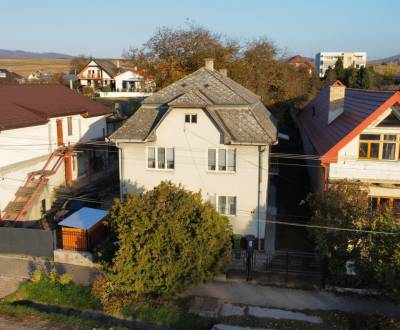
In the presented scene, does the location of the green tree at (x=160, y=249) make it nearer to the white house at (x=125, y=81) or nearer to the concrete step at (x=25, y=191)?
the concrete step at (x=25, y=191)

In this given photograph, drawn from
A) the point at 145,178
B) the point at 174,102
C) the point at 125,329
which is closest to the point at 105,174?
the point at 145,178

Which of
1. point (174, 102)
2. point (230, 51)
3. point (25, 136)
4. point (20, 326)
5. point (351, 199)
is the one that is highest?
point (230, 51)

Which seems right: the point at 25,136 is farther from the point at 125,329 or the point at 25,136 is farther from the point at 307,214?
the point at 307,214

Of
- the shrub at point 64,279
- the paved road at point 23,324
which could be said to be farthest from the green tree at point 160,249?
the paved road at point 23,324

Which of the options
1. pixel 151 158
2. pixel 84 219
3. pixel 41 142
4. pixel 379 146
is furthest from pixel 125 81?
pixel 379 146

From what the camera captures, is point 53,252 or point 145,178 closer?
point 53,252
